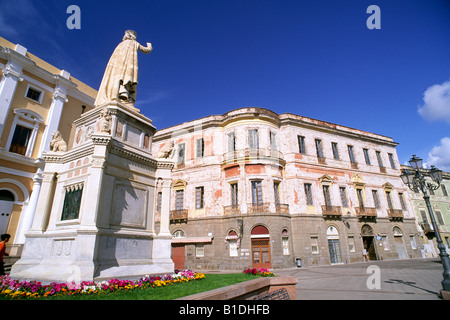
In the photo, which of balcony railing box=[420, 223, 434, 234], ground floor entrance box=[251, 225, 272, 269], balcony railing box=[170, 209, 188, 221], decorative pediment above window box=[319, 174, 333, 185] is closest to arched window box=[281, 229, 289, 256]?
ground floor entrance box=[251, 225, 272, 269]

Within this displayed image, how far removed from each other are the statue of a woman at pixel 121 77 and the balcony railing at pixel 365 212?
24275 mm

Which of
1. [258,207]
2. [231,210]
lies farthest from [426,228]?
[231,210]

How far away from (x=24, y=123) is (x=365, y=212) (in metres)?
29.9

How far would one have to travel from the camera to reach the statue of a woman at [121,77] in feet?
27.4

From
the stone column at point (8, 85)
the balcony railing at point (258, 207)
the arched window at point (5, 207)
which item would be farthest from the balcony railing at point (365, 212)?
the stone column at point (8, 85)

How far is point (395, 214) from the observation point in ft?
88.3

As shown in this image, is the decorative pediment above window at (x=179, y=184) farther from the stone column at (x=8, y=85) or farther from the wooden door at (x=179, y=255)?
the stone column at (x=8, y=85)

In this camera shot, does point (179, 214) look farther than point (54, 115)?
Yes

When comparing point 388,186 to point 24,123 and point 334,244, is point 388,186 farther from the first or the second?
point 24,123

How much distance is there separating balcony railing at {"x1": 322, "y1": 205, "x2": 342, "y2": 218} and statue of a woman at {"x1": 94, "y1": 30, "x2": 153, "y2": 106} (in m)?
→ 20.3

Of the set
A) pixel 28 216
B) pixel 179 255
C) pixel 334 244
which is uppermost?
pixel 28 216

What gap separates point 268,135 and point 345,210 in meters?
11.1
